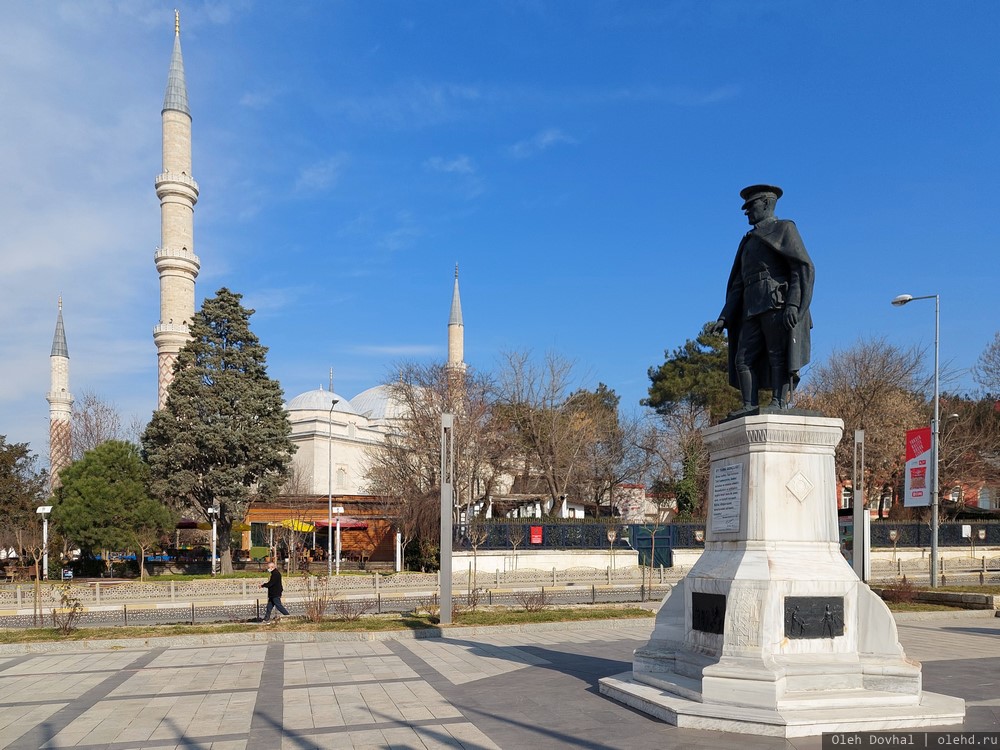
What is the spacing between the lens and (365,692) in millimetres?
10164

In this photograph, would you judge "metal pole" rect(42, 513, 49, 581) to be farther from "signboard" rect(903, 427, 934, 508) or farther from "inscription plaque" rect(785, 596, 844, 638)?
"inscription plaque" rect(785, 596, 844, 638)

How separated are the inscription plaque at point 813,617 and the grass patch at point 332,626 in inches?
348

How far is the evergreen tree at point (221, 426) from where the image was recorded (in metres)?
35.9

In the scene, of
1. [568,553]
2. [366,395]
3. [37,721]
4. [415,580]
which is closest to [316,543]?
[568,553]

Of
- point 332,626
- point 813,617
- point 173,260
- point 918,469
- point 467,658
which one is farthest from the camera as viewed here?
point 173,260

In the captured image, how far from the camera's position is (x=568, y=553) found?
35.6 m

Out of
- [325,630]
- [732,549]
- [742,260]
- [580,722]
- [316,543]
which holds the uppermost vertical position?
[742,260]

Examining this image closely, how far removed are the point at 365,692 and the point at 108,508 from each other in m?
27.0

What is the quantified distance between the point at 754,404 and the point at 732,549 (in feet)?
5.85

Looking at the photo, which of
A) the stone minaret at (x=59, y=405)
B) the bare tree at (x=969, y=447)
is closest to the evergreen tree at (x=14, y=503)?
the stone minaret at (x=59, y=405)

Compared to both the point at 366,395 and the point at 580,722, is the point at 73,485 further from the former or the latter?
the point at 366,395

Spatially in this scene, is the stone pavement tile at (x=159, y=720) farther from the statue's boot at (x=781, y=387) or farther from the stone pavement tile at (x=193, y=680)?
the statue's boot at (x=781, y=387)

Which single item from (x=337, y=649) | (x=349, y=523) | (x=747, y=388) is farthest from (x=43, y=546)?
(x=747, y=388)

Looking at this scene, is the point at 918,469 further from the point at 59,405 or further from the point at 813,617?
the point at 59,405
